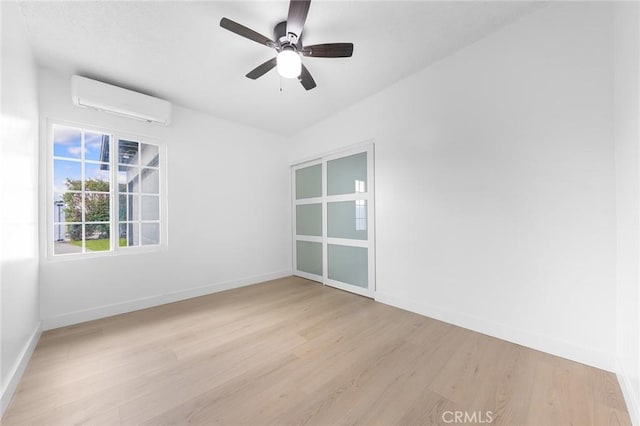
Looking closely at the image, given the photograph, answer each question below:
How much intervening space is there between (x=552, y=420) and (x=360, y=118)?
3.27 metres

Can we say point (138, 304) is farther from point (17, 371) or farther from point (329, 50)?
point (329, 50)

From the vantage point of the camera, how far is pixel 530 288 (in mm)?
1987

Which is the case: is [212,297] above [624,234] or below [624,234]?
below

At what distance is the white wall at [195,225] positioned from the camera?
8.38 feet

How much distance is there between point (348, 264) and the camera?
356 centimetres

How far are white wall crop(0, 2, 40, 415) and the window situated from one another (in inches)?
13.8

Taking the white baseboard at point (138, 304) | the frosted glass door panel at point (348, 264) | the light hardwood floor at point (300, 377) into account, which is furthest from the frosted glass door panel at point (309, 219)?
the light hardwood floor at point (300, 377)

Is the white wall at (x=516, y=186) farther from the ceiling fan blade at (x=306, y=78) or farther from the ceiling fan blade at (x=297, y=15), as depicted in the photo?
the ceiling fan blade at (x=297, y=15)

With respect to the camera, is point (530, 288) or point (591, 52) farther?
point (530, 288)

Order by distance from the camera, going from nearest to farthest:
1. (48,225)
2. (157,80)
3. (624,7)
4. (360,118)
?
(624,7) → (48,225) → (157,80) → (360,118)

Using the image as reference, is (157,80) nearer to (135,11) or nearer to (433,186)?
(135,11)

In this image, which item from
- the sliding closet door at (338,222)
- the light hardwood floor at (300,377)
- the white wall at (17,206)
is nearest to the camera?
the light hardwood floor at (300,377)

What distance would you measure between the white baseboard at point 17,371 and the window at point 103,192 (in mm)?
874

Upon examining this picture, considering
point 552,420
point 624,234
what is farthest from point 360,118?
point 552,420
